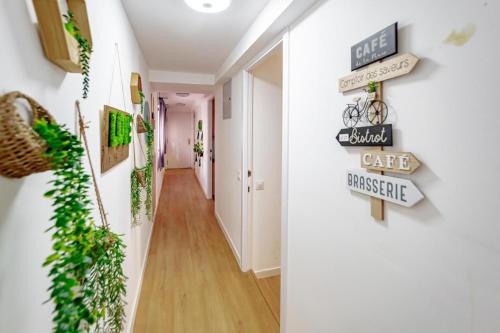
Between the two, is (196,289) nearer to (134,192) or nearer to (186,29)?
(134,192)

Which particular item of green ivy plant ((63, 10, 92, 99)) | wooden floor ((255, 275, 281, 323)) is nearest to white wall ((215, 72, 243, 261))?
wooden floor ((255, 275, 281, 323))

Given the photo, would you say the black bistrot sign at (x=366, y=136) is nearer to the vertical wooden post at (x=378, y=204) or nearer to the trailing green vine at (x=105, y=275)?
the vertical wooden post at (x=378, y=204)

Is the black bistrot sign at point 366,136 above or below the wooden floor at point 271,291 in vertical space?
above

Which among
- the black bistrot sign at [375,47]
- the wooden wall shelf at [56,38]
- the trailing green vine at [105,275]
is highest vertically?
the black bistrot sign at [375,47]

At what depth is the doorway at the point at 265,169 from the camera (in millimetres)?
2586

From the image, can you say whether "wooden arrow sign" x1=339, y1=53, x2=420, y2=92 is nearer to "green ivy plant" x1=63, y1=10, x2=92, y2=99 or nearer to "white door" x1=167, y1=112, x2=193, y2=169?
"green ivy plant" x1=63, y1=10, x2=92, y2=99

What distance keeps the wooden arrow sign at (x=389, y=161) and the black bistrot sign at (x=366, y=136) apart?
0.12ft

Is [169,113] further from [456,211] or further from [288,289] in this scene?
[456,211]

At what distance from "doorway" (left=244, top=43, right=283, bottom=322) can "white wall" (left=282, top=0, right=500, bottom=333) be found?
1250 millimetres

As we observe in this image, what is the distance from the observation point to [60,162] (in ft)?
1.64

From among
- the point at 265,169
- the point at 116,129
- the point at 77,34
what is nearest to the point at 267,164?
the point at 265,169

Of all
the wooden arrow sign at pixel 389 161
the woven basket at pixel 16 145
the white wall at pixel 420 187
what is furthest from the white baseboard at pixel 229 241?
the woven basket at pixel 16 145

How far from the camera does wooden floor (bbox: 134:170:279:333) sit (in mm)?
2006

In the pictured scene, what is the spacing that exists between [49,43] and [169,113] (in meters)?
10.0
